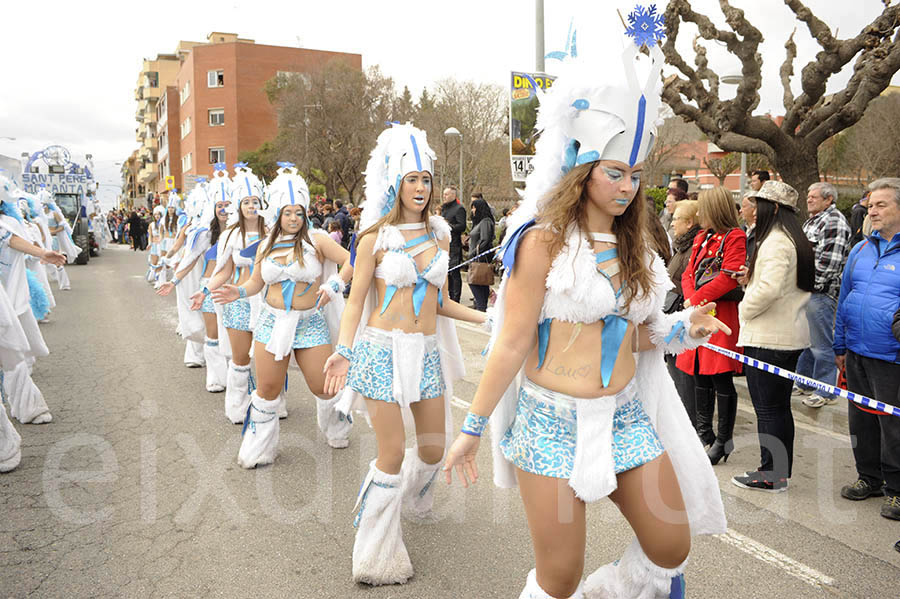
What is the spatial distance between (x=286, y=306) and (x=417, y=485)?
1.74 metres

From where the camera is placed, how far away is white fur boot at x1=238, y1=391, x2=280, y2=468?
16.9 ft

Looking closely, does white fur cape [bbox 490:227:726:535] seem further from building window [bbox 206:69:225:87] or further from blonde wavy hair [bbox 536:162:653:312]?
building window [bbox 206:69:225:87]

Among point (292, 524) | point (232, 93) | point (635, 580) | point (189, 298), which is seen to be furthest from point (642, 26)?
point (232, 93)

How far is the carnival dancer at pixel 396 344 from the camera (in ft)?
11.8

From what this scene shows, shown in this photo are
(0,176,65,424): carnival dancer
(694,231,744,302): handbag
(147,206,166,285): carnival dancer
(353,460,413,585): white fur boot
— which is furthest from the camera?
(147,206,166,285): carnival dancer

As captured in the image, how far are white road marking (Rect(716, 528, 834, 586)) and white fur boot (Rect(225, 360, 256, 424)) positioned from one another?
13.3 feet

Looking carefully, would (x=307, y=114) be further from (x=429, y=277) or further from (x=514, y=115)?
(x=429, y=277)

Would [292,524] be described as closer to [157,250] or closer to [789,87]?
[789,87]

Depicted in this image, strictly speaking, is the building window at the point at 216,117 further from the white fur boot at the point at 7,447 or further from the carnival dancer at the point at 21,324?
the white fur boot at the point at 7,447

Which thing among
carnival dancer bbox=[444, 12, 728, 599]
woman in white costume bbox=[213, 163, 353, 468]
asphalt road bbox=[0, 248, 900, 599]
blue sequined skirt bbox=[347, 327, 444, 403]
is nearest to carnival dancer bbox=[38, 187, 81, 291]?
Answer: asphalt road bbox=[0, 248, 900, 599]

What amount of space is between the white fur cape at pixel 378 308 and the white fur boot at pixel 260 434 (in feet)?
4.45

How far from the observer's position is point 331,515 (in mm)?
4402

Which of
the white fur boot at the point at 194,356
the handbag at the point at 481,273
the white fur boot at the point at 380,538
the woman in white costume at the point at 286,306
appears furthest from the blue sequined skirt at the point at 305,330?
the handbag at the point at 481,273

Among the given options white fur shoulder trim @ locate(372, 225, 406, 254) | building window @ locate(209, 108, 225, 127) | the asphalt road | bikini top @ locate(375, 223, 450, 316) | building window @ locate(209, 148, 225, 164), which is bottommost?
the asphalt road
